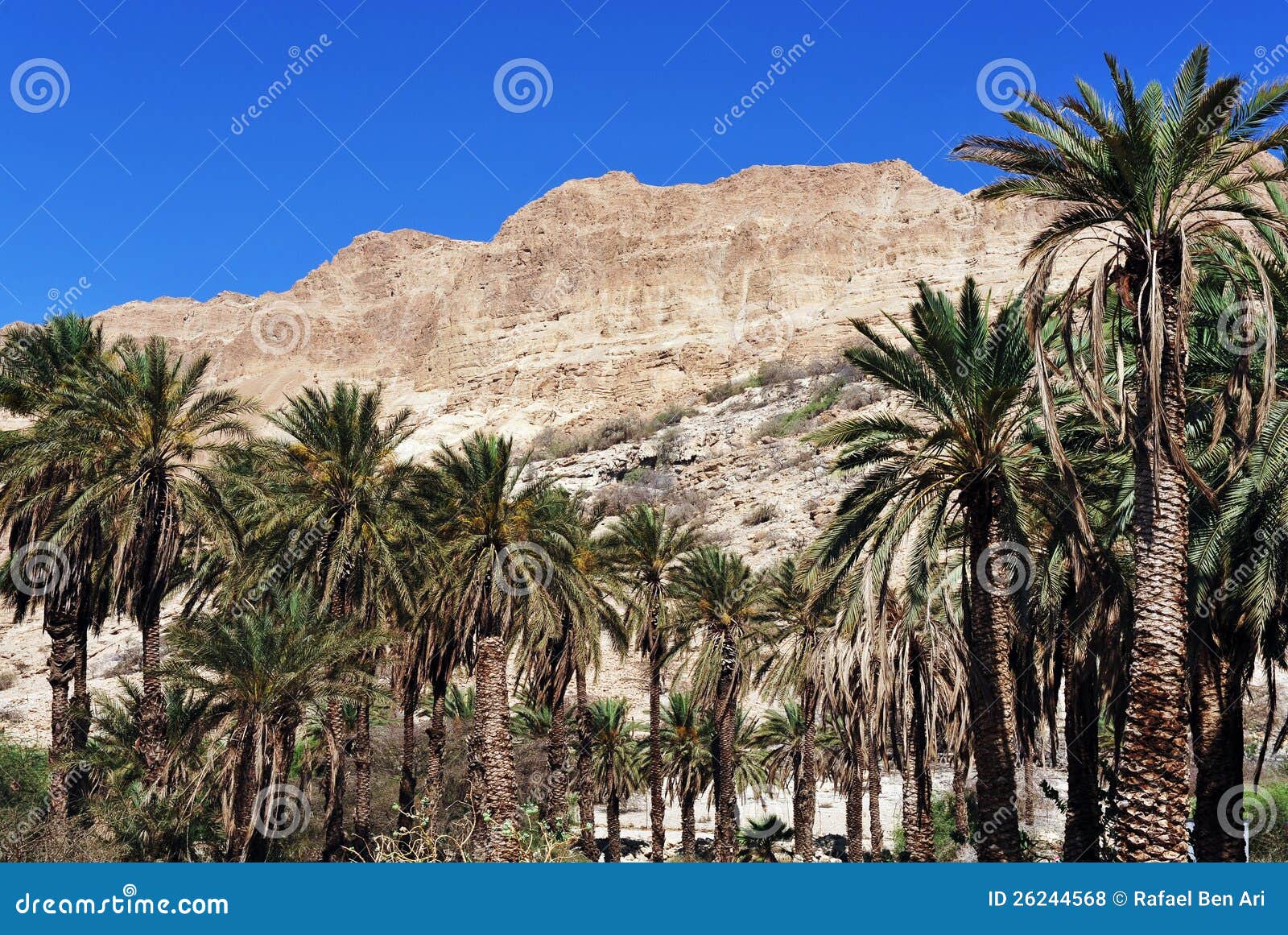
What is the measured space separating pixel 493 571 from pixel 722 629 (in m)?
6.43

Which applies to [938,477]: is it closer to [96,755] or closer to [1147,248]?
[1147,248]

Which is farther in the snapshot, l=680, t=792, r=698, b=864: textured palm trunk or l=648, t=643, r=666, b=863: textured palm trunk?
l=680, t=792, r=698, b=864: textured palm trunk

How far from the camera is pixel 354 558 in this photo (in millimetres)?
20547

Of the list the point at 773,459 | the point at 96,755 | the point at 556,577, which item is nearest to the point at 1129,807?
the point at 556,577

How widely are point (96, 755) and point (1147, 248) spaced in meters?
20.0

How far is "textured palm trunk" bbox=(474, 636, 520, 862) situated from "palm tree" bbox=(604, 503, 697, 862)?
4.66 m

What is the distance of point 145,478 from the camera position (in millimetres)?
19734

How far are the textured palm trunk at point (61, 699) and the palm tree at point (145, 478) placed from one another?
1.26 metres

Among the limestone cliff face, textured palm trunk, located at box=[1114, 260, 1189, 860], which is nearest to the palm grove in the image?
textured palm trunk, located at box=[1114, 260, 1189, 860]

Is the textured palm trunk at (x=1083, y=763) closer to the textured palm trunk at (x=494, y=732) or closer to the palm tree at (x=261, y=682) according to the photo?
the textured palm trunk at (x=494, y=732)

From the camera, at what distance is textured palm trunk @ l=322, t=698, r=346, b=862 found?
65.4ft

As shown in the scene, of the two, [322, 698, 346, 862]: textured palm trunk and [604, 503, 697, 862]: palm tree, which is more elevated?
[604, 503, 697, 862]: palm tree

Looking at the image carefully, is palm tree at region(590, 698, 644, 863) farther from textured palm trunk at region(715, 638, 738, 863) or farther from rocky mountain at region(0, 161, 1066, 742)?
rocky mountain at region(0, 161, 1066, 742)

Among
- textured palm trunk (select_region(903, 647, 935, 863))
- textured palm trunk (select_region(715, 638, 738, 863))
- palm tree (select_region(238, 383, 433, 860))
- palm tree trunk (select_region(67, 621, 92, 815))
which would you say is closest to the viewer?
textured palm trunk (select_region(903, 647, 935, 863))
